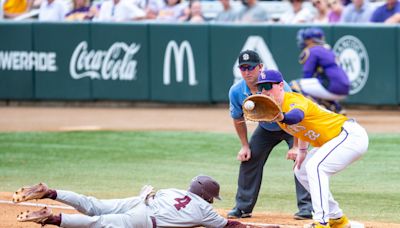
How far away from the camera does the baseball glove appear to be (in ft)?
25.8

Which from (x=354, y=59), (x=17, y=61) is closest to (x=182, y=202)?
(x=354, y=59)

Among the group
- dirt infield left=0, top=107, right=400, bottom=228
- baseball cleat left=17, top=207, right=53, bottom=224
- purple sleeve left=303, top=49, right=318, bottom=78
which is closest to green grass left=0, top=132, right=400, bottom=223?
dirt infield left=0, top=107, right=400, bottom=228

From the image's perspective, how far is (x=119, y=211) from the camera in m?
8.27

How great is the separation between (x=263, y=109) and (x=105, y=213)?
1.50 metres

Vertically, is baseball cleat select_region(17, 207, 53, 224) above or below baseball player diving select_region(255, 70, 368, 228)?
below

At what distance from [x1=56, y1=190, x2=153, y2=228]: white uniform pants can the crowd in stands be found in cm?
1046

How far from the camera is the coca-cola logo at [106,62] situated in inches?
775

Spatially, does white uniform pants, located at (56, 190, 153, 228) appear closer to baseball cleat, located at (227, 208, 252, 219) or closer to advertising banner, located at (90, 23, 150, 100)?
baseball cleat, located at (227, 208, 252, 219)

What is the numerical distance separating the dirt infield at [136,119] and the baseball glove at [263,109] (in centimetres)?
791

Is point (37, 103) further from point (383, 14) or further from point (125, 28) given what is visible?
point (383, 14)

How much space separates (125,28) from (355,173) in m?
8.31

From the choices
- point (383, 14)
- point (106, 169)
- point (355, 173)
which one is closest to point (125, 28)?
point (383, 14)

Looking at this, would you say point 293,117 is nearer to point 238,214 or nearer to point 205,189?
point 205,189

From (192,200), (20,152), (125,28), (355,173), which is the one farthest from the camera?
(125,28)
